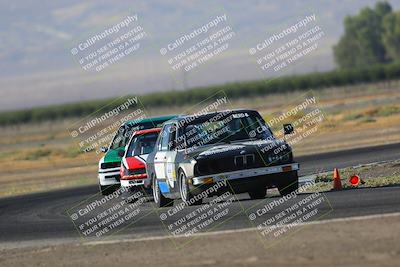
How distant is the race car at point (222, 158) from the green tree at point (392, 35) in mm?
171379

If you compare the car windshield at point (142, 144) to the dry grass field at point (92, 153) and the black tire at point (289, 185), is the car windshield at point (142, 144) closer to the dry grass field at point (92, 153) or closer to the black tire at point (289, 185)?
the black tire at point (289, 185)

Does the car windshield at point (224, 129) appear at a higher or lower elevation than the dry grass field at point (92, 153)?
higher

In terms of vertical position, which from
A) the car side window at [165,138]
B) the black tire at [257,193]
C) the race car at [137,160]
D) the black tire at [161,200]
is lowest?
the black tire at [257,193]

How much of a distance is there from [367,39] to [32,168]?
153m

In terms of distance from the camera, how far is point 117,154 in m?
25.0

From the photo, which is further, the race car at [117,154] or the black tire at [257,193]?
the race car at [117,154]

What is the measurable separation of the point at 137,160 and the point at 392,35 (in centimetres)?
17414

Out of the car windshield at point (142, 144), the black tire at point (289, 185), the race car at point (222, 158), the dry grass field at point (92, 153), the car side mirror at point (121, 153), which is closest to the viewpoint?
the race car at point (222, 158)

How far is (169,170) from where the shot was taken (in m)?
19.5

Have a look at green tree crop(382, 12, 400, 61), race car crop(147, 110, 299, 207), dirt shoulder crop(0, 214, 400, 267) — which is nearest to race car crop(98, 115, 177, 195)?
race car crop(147, 110, 299, 207)

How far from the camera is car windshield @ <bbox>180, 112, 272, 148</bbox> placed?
19.3 m

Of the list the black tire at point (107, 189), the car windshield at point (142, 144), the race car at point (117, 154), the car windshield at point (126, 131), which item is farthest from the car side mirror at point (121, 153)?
the black tire at point (107, 189)

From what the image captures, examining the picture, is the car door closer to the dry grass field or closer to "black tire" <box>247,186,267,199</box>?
"black tire" <box>247,186,267,199</box>

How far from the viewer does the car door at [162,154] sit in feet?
65.3
